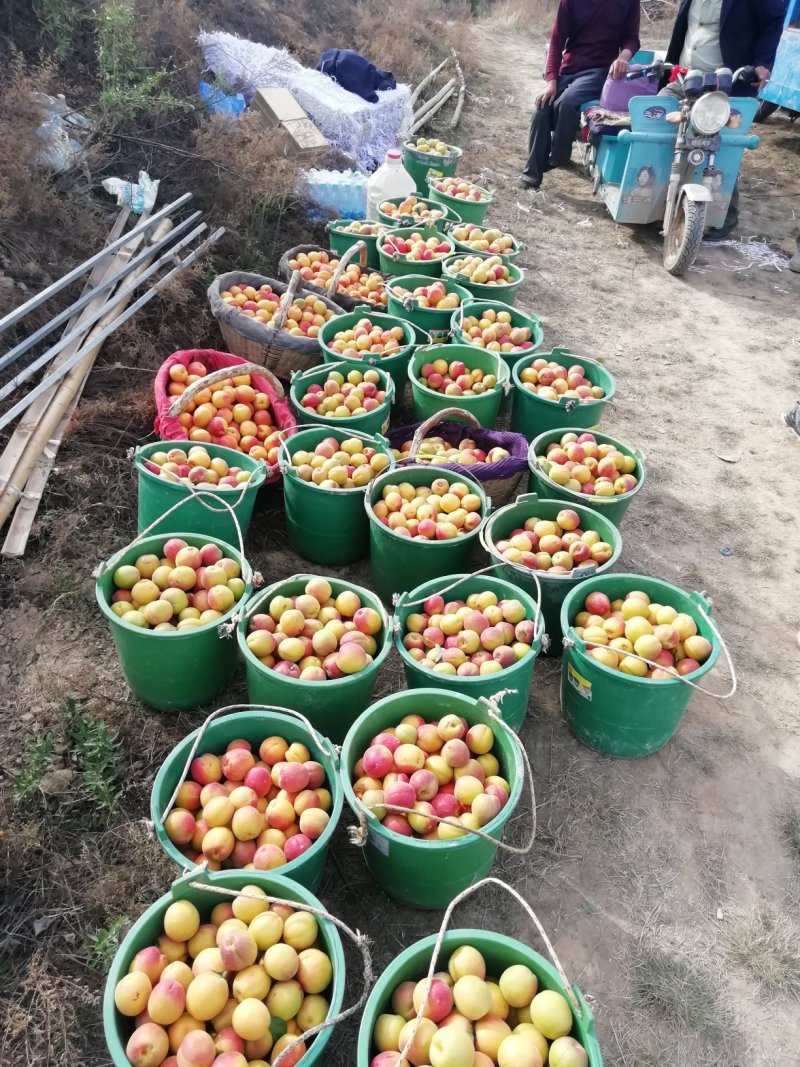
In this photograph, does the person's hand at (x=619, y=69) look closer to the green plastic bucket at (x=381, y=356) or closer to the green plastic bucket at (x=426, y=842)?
the green plastic bucket at (x=381, y=356)

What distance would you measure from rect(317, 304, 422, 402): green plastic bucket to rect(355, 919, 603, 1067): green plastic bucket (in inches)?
133

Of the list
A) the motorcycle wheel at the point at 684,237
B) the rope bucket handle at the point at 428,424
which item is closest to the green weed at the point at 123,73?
the rope bucket handle at the point at 428,424

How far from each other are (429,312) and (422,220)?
168 cm

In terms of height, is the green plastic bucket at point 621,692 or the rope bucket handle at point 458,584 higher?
the rope bucket handle at point 458,584

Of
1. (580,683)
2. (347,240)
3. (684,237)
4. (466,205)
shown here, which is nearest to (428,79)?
(466,205)

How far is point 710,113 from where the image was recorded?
693cm

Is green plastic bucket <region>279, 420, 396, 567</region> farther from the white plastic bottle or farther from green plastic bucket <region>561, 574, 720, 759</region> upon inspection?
the white plastic bottle

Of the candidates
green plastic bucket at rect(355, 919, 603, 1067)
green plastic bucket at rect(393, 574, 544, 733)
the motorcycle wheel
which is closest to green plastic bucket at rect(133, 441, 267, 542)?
green plastic bucket at rect(393, 574, 544, 733)

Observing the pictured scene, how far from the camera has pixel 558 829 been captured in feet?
9.53

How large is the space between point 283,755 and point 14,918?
102 centimetres

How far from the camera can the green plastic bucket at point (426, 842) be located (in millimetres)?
2305

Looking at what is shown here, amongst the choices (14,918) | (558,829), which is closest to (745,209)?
(558,829)

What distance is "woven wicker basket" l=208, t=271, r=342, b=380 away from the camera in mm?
4699

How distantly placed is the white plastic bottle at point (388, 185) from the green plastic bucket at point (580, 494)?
12.8 feet
